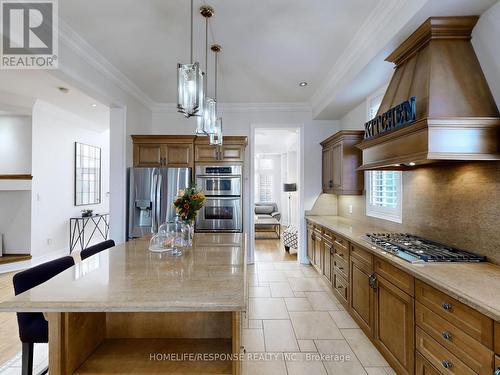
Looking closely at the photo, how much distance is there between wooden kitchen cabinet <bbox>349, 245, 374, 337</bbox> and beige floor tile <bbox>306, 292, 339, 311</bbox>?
39 centimetres

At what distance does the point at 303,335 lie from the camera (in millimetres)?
2527

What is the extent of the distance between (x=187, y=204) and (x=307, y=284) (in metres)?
2.52

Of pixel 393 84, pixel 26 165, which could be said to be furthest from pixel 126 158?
pixel 393 84

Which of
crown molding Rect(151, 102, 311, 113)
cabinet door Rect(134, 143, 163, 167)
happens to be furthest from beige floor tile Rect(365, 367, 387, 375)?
crown molding Rect(151, 102, 311, 113)

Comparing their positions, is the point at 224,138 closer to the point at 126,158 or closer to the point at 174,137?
the point at 174,137

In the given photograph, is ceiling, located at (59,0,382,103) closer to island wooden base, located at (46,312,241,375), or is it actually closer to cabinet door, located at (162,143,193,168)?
cabinet door, located at (162,143,193,168)

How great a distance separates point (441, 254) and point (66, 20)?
12.6 feet

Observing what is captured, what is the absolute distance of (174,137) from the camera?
13.8ft

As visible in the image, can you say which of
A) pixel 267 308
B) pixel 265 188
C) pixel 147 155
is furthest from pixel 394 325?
pixel 265 188

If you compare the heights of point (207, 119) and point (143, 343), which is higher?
point (207, 119)

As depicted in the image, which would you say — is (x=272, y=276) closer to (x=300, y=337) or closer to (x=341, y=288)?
(x=341, y=288)

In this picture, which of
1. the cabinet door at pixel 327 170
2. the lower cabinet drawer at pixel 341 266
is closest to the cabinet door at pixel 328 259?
the lower cabinet drawer at pixel 341 266

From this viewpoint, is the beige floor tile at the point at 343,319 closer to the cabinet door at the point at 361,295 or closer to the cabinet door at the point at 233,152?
the cabinet door at the point at 361,295

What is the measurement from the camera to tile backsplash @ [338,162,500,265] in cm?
173
